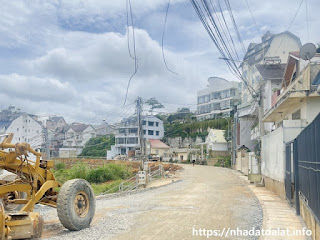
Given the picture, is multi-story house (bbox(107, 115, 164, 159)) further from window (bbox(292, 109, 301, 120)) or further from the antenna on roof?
the antenna on roof

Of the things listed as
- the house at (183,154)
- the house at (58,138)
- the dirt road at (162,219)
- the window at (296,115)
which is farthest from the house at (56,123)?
the dirt road at (162,219)

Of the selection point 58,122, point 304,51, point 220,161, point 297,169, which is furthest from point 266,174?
point 58,122

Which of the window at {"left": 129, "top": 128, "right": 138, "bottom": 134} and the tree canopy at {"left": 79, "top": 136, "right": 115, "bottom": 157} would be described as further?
the tree canopy at {"left": 79, "top": 136, "right": 115, "bottom": 157}

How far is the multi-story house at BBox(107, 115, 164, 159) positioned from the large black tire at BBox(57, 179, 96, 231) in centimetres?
7240

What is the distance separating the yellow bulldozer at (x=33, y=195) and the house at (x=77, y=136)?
87750mm

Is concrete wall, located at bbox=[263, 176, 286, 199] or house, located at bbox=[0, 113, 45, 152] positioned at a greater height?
house, located at bbox=[0, 113, 45, 152]

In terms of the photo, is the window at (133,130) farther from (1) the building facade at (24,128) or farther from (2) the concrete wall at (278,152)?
(2) the concrete wall at (278,152)

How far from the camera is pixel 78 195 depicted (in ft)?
29.8

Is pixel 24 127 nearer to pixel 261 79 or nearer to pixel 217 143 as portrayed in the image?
pixel 217 143

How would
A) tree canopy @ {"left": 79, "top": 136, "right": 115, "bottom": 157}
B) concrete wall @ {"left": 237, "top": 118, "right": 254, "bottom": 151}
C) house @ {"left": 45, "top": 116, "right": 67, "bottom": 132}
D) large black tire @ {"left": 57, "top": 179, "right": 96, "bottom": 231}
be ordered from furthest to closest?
1. house @ {"left": 45, "top": 116, "right": 67, "bottom": 132}
2. tree canopy @ {"left": 79, "top": 136, "right": 115, "bottom": 157}
3. concrete wall @ {"left": 237, "top": 118, "right": 254, "bottom": 151}
4. large black tire @ {"left": 57, "top": 179, "right": 96, "bottom": 231}

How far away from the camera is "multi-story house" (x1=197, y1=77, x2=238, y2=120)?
7975 cm

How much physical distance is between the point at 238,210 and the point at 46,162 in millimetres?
6973

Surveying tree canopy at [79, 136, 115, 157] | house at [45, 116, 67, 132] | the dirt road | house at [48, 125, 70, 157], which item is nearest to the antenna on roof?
the dirt road

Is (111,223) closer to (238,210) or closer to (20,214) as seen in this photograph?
(20,214)
